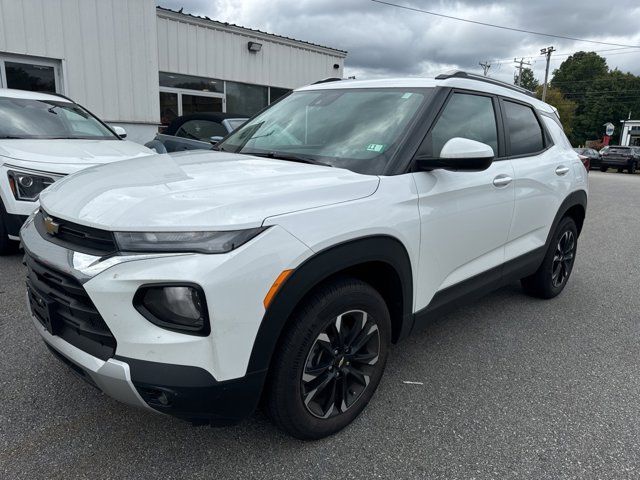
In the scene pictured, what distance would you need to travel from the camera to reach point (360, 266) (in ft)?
7.77

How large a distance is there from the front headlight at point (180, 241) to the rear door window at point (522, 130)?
8.01 feet

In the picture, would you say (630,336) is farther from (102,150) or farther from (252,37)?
(252,37)

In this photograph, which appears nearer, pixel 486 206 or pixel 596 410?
pixel 596 410

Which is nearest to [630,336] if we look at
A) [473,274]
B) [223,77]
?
[473,274]

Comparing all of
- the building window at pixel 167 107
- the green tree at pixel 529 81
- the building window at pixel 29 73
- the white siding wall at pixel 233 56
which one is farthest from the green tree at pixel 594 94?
the building window at pixel 29 73

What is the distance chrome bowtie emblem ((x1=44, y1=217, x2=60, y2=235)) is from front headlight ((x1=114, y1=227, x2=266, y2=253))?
1.46 ft

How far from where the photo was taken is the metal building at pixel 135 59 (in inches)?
356

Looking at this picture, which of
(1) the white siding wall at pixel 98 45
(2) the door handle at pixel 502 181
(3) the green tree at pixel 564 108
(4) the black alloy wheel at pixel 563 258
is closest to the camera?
(2) the door handle at pixel 502 181

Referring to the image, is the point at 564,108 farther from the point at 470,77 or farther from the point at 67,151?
the point at 67,151

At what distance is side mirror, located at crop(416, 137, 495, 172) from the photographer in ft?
8.09

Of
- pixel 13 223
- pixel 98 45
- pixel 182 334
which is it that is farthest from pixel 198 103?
pixel 182 334

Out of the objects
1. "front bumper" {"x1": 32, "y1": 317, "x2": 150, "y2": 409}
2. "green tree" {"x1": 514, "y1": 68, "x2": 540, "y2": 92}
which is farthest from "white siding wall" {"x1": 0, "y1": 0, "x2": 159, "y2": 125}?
"green tree" {"x1": 514, "y1": 68, "x2": 540, "y2": 92}

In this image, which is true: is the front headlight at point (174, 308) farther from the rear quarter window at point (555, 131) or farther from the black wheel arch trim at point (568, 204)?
the rear quarter window at point (555, 131)

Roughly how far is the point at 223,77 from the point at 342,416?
12308mm
